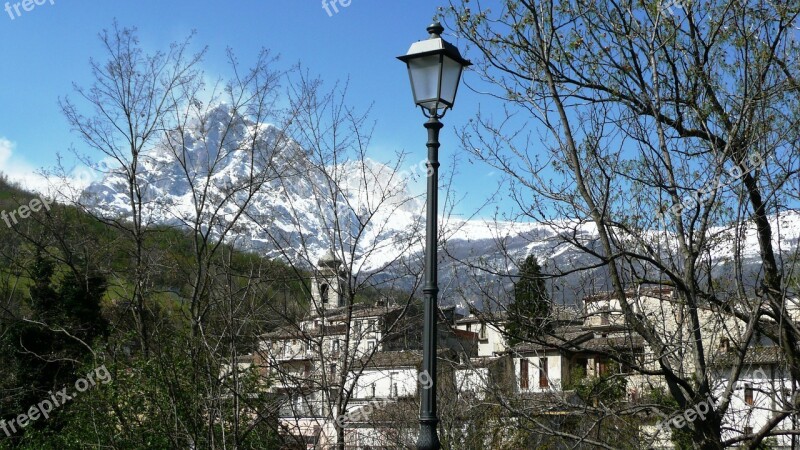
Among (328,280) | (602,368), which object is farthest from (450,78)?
(602,368)

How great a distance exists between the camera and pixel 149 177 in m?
16.1

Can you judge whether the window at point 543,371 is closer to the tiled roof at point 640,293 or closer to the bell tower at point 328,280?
the tiled roof at point 640,293

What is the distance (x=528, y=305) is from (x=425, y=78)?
338cm

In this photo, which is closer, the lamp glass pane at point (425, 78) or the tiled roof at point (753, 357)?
the lamp glass pane at point (425, 78)

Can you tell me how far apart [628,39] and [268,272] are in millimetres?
5095

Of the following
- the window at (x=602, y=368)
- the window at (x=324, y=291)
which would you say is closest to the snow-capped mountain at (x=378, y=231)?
the window at (x=324, y=291)

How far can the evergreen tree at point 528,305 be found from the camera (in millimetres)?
7160

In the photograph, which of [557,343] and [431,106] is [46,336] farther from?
[431,106]

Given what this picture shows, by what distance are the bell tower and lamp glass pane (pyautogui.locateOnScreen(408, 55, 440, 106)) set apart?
144 inches

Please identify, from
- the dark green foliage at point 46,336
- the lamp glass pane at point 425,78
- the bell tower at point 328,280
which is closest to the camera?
the lamp glass pane at point 425,78

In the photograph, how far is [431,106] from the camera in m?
4.91

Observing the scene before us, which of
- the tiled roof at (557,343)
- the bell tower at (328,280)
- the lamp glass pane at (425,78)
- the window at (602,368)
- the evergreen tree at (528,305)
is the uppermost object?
the lamp glass pane at (425,78)

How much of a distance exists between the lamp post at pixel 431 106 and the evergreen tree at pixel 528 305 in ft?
7.46

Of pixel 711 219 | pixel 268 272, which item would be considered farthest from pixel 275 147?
pixel 711 219
